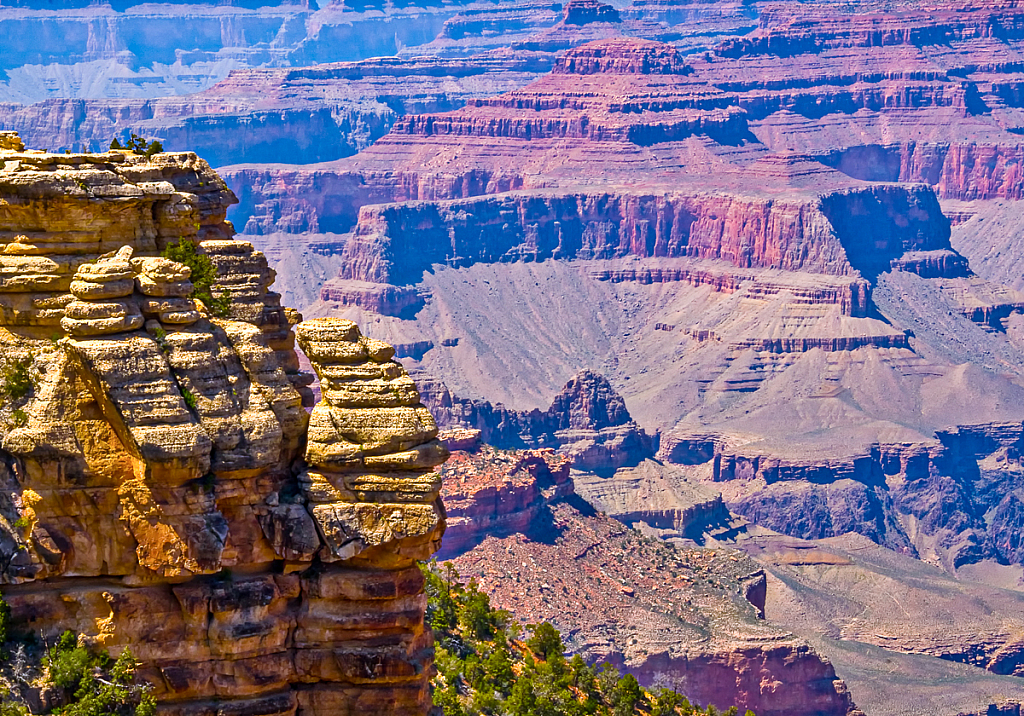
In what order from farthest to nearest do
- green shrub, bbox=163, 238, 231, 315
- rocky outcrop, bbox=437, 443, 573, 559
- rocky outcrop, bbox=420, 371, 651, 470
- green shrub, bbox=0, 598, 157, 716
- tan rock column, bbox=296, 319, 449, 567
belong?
1. rocky outcrop, bbox=420, 371, 651, 470
2. rocky outcrop, bbox=437, 443, 573, 559
3. green shrub, bbox=163, 238, 231, 315
4. tan rock column, bbox=296, 319, 449, 567
5. green shrub, bbox=0, 598, 157, 716

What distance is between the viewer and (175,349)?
114ft

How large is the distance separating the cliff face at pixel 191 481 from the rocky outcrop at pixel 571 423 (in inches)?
5300

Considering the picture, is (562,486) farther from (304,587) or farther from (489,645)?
(304,587)

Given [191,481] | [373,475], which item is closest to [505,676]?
[373,475]

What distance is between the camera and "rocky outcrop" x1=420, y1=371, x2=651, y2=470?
17450 centimetres

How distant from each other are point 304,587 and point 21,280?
23.3ft

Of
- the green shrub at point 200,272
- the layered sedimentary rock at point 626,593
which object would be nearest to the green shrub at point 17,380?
the green shrub at point 200,272

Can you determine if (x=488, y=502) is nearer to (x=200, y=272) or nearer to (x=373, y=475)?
(x=200, y=272)

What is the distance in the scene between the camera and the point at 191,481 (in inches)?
1369

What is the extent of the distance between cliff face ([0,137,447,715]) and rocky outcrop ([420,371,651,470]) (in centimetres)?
13461

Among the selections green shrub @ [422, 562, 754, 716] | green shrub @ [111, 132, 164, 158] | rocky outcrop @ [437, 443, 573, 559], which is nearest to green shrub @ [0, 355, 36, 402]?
green shrub @ [111, 132, 164, 158]

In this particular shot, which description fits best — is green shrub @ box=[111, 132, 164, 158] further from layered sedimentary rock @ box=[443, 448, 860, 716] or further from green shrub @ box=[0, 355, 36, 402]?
layered sedimentary rock @ box=[443, 448, 860, 716]

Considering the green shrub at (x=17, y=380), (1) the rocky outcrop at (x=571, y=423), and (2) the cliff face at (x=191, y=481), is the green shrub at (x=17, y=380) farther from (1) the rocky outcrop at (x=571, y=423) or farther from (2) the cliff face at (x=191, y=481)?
(1) the rocky outcrop at (x=571, y=423)

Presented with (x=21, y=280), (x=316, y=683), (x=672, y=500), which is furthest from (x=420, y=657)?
(x=672, y=500)
